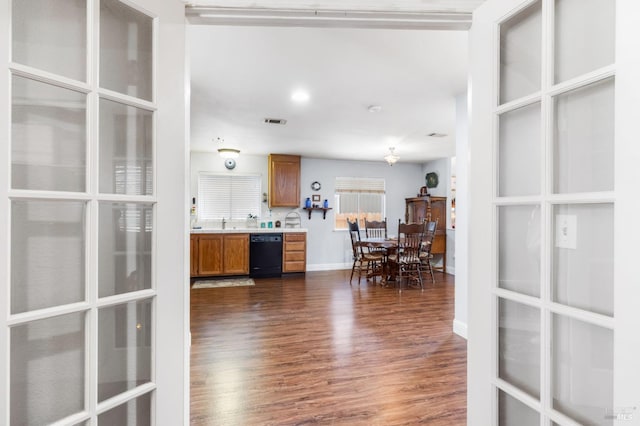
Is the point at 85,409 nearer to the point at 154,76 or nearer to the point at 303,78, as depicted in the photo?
the point at 154,76

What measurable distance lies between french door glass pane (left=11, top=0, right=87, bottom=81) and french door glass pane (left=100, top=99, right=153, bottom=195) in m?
0.13

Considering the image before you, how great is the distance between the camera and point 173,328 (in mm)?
1041

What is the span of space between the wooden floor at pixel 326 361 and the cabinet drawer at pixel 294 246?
160 centimetres

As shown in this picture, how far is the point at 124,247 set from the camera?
0.97 meters

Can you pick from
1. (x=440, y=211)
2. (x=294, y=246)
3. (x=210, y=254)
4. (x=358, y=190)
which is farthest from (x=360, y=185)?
(x=210, y=254)

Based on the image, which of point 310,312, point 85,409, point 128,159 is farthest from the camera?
point 310,312

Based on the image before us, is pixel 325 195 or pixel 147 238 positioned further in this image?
pixel 325 195

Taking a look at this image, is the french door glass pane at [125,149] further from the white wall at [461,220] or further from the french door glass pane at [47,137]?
the white wall at [461,220]

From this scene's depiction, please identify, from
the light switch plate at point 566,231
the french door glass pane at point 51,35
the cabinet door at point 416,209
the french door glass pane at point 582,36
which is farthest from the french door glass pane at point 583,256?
the cabinet door at point 416,209

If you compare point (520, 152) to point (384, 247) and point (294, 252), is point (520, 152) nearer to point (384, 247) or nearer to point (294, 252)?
point (384, 247)

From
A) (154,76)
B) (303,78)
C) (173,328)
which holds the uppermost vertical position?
(303,78)

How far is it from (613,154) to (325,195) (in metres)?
5.90

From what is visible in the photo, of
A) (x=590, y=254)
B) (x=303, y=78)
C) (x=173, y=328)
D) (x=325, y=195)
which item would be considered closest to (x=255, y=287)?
(x=325, y=195)

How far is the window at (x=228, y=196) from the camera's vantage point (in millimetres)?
6062
